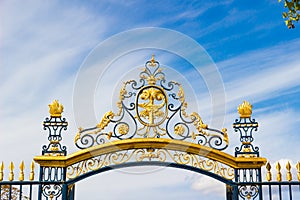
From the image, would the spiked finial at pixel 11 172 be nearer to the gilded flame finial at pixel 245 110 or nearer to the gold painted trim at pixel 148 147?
the gold painted trim at pixel 148 147

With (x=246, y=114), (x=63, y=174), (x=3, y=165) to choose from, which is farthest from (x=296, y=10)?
(x=3, y=165)

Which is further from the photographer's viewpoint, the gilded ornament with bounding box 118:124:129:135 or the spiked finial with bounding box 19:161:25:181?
the gilded ornament with bounding box 118:124:129:135

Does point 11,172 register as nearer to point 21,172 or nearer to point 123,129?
point 21,172

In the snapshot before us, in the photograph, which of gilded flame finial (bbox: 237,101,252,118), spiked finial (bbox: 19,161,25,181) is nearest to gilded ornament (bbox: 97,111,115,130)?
spiked finial (bbox: 19,161,25,181)

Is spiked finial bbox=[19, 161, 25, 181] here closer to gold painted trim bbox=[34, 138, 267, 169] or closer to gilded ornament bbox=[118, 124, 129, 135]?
gold painted trim bbox=[34, 138, 267, 169]

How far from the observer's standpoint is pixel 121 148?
5.53 metres

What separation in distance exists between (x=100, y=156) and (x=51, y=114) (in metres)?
0.74

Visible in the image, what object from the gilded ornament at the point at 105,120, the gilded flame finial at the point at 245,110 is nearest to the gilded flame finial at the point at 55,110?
the gilded ornament at the point at 105,120

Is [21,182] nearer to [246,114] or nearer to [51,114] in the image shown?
[51,114]

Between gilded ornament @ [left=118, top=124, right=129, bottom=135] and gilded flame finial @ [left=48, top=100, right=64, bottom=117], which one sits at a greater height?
gilded flame finial @ [left=48, top=100, right=64, bottom=117]

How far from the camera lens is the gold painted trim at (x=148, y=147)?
18.0 ft

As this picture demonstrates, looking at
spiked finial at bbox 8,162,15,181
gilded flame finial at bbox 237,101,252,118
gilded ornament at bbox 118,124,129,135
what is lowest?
spiked finial at bbox 8,162,15,181

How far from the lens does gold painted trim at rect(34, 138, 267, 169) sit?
18.0 feet

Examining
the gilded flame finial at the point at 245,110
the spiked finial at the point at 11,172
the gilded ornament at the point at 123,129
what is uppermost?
the gilded flame finial at the point at 245,110
